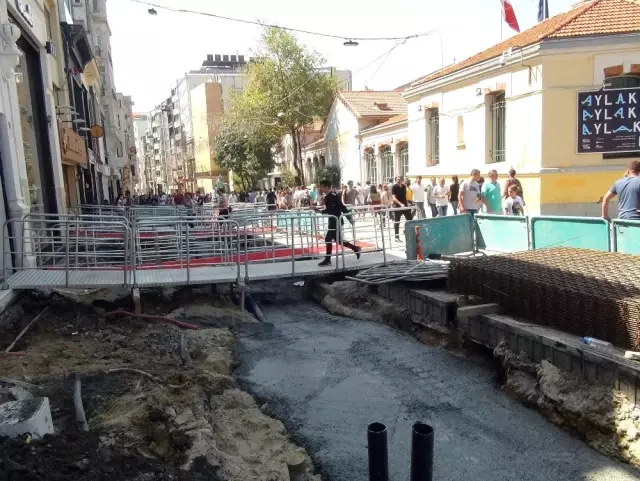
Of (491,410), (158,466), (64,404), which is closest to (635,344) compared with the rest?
(491,410)

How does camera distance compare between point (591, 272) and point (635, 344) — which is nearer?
point (635, 344)

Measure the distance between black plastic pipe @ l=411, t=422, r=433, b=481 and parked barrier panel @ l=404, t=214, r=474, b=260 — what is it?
6.18 meters

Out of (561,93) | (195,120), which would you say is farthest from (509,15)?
(195,120)

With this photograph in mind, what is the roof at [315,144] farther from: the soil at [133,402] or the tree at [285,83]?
the soil at [133,402]

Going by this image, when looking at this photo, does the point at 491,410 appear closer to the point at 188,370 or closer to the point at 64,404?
the point at 188,370

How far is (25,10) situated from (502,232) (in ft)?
32.1

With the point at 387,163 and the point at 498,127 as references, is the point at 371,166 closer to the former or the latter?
the point at 387,163

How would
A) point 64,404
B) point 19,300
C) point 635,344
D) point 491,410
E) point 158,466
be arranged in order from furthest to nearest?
point 19,300, point 491,410, point 635,344, point 64,404, point 158,466

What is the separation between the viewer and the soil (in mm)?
3051

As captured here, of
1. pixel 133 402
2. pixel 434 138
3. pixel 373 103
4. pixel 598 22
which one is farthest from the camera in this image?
pixel 373 103

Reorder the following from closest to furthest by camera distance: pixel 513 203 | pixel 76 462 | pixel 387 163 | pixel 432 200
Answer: pixel 76 462, pixel 513 203, pixel 432 200, pixel 387 163

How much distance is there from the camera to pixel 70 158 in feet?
46.2

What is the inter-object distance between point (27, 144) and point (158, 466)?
9019mm

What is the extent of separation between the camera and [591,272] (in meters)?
5.85
